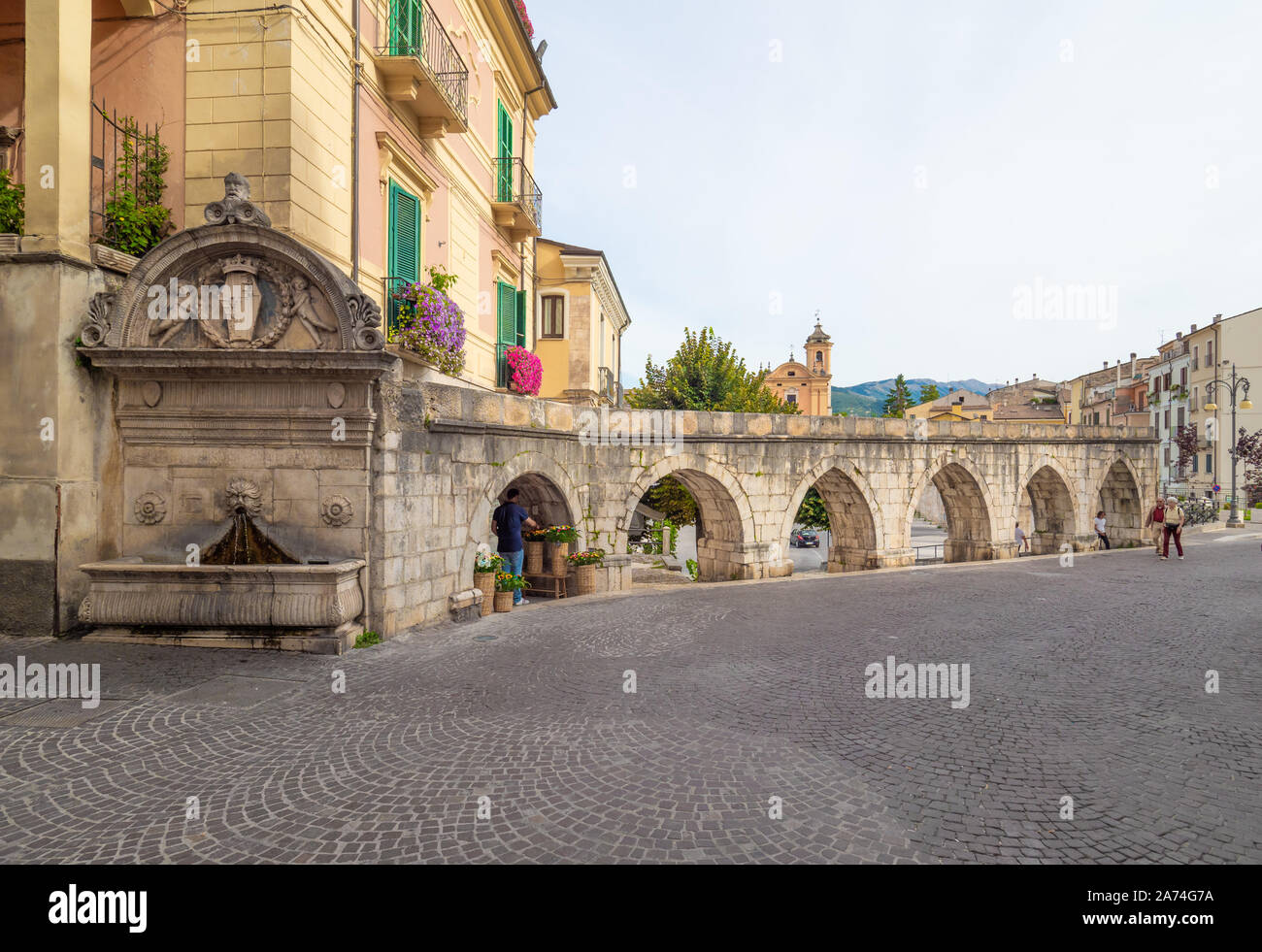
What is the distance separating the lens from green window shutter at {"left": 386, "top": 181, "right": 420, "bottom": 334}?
9.84m

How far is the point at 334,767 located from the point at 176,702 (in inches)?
78.2

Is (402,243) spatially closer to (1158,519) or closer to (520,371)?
(520,371)

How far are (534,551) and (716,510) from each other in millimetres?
4478

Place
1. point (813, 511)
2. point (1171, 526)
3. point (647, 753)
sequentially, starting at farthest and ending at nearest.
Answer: point (813, 511) < point (1171, 526) < point (647, 753)

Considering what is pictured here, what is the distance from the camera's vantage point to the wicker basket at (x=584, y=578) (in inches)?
418

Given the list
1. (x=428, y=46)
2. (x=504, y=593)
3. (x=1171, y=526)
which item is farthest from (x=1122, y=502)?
(x=428, y=46)

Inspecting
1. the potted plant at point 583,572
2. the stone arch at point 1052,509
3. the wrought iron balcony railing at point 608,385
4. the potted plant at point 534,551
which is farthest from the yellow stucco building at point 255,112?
the stone arch at point 1052,509

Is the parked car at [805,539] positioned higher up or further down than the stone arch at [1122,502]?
further down

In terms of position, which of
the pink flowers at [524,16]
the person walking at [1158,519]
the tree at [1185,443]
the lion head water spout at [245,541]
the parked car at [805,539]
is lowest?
the parked car at [805,539]

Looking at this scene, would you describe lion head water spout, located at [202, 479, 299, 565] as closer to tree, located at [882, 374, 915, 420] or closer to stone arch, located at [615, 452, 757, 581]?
stone arch, located at [615, 452, 757, 581]

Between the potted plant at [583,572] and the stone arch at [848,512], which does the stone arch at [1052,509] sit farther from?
the potted plant at [583,572]

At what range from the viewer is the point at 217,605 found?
20.7ft

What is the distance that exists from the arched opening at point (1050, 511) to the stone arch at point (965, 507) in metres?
2.91
